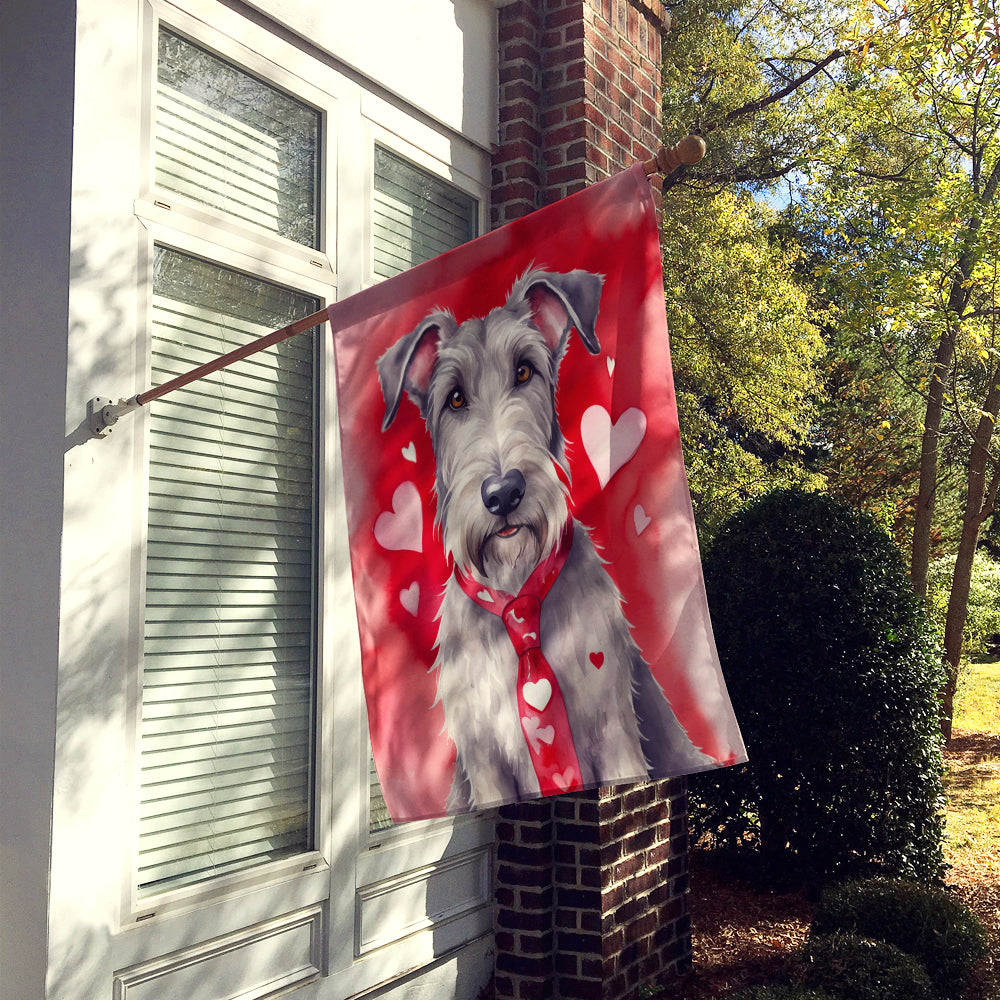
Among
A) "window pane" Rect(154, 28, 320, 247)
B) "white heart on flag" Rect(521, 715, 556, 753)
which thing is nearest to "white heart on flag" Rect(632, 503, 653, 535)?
"white heart on flag" Rect(521, 715, 556, 753)

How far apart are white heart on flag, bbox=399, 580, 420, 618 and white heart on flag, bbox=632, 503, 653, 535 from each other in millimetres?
584

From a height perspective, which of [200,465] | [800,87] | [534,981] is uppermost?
[800,87]

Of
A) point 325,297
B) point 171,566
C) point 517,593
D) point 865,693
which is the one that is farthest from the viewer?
point 865,693

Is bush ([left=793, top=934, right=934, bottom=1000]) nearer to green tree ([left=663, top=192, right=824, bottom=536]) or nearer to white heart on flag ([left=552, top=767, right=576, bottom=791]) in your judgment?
white heart on flag ([left=552, top=767, right=576, bottom=791])

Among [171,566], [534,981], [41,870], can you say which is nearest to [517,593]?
[171,566]

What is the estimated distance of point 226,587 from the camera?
3357 mm

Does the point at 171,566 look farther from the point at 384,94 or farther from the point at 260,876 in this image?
the point at 384,94

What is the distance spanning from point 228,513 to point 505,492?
1261 mm

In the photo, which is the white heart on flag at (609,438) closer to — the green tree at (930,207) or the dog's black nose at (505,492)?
the dog's black nose at (505,492)

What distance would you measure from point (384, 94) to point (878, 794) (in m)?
4.75

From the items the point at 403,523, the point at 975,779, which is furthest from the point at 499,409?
the point at 975,779

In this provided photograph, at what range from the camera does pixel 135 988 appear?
115 inches

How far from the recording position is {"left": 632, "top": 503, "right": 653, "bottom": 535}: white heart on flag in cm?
245

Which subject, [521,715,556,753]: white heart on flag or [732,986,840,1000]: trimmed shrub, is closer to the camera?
[521,715,556,753]: white heart on flag
